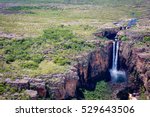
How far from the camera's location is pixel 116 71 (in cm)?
5691

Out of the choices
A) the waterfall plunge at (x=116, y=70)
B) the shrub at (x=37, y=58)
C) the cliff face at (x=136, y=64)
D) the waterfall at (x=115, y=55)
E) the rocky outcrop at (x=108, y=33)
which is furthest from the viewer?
the rocky outcrop at (x=108, y=33)

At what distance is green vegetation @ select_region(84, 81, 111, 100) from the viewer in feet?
155

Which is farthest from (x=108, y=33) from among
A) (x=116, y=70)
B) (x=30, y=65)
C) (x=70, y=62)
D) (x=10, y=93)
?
(x=10, y=93)

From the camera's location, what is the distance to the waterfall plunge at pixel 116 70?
54.6 meters

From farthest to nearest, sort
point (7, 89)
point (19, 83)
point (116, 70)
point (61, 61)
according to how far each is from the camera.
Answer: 1. point (116, 70)
2. point (61, 61)
3. point (19, 83)
4. point (7, 89)

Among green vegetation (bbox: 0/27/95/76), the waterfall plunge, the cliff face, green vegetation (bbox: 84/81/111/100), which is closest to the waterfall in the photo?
the waterfall plunge

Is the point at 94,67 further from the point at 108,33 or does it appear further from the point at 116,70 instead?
the point at 108,33

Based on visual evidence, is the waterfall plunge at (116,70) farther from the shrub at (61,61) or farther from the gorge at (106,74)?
the shrub at (61,61)

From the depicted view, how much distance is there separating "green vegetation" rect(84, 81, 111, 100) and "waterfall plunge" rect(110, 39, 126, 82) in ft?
9.76

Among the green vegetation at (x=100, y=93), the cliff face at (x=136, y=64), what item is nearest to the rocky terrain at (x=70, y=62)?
the cliff face at (x=136, y=64)

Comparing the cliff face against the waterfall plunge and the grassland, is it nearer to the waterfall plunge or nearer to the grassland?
the waterfall plunge

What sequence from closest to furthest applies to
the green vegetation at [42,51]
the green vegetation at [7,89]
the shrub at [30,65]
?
the green vegetation at [7,89] → the green vegetation at [42,51] → the shrub at [30,65]

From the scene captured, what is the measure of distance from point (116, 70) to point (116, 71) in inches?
10.3

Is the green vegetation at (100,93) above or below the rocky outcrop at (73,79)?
below
